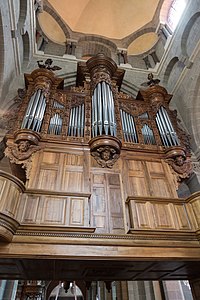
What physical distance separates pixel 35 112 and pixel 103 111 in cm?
180

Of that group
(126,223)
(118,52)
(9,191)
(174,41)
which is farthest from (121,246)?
(118,52)

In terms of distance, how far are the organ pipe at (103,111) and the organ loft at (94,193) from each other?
1.2 inches

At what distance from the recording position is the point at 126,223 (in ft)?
15.2

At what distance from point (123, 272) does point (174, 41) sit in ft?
29.2

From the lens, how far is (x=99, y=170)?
215 inches

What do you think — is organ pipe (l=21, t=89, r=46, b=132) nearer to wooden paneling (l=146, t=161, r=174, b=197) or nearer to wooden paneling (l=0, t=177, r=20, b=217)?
wooden paneling (l=0, t=177, r=20, b=217)

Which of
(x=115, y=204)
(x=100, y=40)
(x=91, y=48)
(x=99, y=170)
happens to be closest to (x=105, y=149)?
(x=99, y=170)

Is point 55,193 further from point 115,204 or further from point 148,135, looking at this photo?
point 148,135

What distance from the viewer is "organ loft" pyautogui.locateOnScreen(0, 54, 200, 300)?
13.3 ft

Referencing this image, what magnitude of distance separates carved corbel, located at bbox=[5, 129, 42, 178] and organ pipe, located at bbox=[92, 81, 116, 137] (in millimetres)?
1508

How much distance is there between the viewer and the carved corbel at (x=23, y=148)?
5.24 m

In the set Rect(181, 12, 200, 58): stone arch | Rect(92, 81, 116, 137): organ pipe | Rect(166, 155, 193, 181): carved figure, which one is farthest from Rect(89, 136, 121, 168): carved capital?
Rect(181, 12, 200, 58): stone arch

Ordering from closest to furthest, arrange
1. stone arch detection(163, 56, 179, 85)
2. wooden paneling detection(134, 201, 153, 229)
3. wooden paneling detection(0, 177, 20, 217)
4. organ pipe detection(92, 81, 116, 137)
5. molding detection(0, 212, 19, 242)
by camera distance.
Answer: molding detection(0, 212, 19, 242)
wooden paneling detection(0, 177, 20, 217)
wooden paneling detection(134, 201, 153, 229)
organ pipe detection(92, 81, 116, 137)
stone arch detection(163, 56, 179, 85)

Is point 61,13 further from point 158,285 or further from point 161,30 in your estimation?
point 158,285
